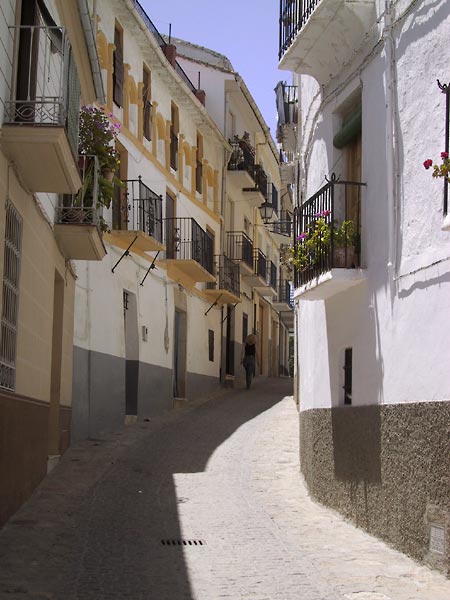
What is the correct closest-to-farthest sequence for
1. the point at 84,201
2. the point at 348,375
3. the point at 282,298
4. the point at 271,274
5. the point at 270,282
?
1. the point at 348,375
2. the point at 84,201
3. the point at 270,282
4. the point at 271,274
5. the point at 282,298

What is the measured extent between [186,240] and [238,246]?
6.51 metres

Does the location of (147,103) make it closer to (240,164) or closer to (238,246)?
(240,164)

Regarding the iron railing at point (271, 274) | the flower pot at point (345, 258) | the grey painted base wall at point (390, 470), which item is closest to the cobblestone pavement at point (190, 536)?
the grey painted base wall at point (390, 470)

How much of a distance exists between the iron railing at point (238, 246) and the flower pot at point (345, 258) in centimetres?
1785

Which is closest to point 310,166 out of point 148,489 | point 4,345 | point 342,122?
point 342,122

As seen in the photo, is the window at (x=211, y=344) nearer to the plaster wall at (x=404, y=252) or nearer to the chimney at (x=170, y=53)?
the chimney at (x=170, y=53)

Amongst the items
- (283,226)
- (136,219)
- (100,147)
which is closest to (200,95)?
(136,219)

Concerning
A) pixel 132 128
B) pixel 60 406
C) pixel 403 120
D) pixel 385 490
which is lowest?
pixel 385 490

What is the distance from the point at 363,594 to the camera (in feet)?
23.5

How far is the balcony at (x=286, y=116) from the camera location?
18359 millimetres

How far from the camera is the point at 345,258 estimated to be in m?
10.1

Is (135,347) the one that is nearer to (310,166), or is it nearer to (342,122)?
(310,166)

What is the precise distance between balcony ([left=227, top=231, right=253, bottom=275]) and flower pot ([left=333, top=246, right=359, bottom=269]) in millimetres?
17851

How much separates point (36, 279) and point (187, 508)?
318cm
